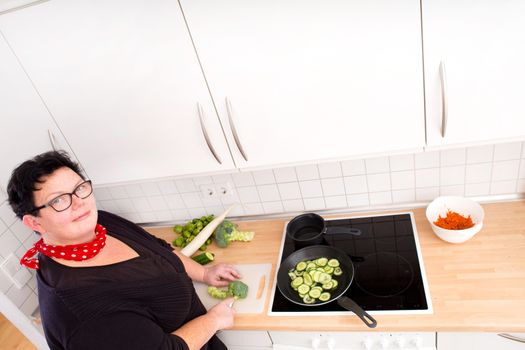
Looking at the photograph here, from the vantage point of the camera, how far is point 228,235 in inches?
68.5

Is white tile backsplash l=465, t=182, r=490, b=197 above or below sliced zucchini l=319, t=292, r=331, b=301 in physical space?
above

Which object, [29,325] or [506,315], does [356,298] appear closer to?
[506,315]

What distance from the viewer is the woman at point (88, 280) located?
1.02m

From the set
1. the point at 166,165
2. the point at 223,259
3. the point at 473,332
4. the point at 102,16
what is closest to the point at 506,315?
the point at 473,332

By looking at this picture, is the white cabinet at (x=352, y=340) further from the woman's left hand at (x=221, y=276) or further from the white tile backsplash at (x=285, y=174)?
the white tile backsplash at (x=285, y=174)

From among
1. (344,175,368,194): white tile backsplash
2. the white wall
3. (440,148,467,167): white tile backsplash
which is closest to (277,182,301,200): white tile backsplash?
the white wall

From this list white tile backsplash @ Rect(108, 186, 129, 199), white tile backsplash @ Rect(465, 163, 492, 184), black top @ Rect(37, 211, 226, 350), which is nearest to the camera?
black top @ Rect(37, 211, 226, 350)

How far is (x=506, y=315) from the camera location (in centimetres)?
111

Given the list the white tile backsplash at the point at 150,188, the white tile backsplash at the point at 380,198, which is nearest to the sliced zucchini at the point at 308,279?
the white tile backsplash at the point at 380,198

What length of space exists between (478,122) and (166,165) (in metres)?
1.07

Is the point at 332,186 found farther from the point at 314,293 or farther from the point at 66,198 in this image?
the point at 66,198

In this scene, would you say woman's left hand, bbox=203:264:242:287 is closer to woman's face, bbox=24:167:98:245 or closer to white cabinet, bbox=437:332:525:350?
woman's face, bbox=24:167:98:245

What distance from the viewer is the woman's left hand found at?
1.52 meters

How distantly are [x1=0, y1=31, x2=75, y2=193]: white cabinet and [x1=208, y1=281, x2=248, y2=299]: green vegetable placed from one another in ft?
2.74
